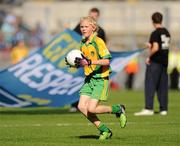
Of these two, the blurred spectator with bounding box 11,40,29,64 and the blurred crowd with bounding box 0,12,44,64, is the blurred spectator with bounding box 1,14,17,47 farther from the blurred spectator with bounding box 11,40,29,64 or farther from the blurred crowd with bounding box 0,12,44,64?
the blurred spectator with bounding box 11,40,29,64

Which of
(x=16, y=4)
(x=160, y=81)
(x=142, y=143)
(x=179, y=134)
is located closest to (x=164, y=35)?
(x=160, y=81)

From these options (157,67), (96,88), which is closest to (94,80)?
(96,88)

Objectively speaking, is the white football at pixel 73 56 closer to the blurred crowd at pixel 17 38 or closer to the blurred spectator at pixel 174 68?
the blurred spectator at pixel 174 68

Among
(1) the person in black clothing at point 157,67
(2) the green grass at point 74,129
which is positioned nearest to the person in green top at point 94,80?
(2) the green grass at point 74,129

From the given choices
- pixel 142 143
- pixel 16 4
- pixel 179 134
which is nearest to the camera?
pixel 142 143

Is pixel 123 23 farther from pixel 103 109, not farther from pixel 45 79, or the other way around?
pixel 103 109

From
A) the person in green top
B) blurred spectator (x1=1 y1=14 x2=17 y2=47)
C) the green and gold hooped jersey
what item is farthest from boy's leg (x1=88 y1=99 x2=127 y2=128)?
blurred spectator (x1=1 y1=14 x2=17 y2=47)

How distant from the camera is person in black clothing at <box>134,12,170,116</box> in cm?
2033

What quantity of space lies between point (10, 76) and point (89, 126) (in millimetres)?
4251

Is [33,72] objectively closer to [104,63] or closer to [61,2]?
[104,63]

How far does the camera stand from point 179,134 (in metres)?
15.1

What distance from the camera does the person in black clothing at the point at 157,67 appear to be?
20.3m

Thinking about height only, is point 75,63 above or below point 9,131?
above

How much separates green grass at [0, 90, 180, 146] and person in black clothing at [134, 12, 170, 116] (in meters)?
0.39
